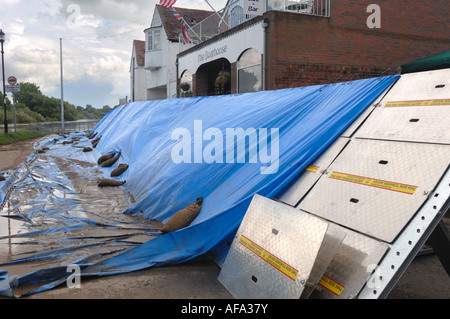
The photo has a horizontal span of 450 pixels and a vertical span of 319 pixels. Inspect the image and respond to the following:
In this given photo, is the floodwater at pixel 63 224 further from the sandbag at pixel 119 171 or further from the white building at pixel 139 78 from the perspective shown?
the white building at pixel 139 78

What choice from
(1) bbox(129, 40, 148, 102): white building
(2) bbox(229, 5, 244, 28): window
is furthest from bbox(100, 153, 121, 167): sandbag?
(1) bbox(129, 40, 148, 102): white building

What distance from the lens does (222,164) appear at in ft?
15.9

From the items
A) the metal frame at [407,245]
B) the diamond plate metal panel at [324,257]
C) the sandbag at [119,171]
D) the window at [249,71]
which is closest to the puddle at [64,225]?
the sandbag at [119,171]

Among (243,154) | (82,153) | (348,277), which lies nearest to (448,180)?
(348,277)

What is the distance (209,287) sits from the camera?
3.27 m

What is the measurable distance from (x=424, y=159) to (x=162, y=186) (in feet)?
12.3

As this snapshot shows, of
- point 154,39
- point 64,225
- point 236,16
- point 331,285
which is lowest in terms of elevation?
point 64,225

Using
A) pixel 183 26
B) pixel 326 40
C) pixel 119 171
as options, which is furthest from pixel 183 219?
pixel 183 26

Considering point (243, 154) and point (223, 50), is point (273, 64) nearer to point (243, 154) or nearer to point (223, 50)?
point (223, 50)

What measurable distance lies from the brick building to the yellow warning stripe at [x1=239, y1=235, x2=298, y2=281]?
8.63 metres

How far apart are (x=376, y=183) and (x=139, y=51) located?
36.5 m

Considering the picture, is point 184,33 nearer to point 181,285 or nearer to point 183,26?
point 183,26

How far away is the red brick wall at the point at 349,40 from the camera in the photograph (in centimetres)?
1129

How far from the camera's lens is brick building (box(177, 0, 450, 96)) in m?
11.3
